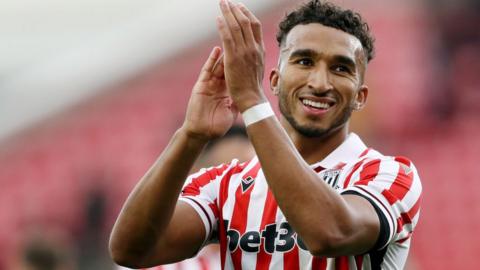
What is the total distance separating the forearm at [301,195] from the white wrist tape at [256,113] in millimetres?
47

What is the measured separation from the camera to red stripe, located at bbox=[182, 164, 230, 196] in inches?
128

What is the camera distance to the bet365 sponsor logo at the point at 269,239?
296 centimetres

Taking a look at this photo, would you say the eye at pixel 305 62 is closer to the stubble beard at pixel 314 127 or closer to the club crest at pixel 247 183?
the stubble beard at pixel 314 127

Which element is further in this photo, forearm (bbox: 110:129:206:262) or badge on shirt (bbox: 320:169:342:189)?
badge on shirt (bbox: 320:169:342:189)

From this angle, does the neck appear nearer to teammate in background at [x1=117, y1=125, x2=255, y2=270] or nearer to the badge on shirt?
the badge on shirt

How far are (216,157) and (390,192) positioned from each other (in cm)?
230

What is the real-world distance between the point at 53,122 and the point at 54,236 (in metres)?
1.43

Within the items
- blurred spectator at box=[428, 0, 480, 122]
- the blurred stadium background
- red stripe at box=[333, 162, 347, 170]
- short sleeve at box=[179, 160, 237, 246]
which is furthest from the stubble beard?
blurred spectator at box=[428, 0, 480, 122]

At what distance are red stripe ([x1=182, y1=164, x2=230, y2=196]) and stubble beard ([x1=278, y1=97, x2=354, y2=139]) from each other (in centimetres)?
34

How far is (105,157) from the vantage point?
8648 mm

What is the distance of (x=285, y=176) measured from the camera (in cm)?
258

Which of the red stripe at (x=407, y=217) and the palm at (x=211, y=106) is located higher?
the palm at (x=211, y=106)

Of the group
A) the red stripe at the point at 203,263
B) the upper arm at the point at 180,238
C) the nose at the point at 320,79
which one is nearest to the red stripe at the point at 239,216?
the upper arm at the point at 180,238

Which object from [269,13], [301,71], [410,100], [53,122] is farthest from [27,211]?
[301,71]
